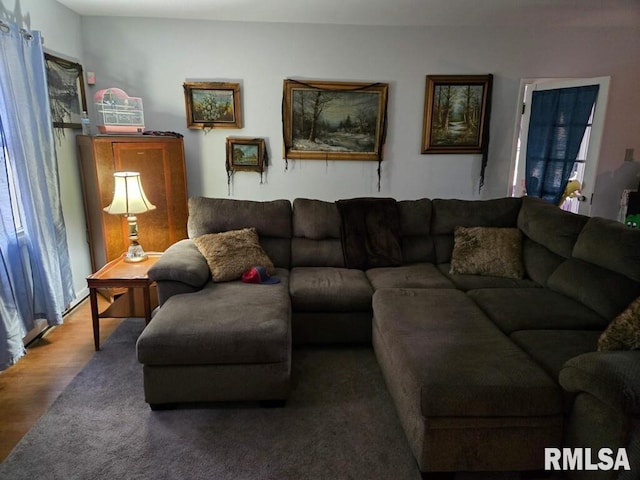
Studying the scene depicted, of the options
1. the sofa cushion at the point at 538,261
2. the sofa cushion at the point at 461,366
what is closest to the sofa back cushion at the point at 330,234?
the sofa cushion at the point at 538,261

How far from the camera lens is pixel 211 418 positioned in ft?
6.88

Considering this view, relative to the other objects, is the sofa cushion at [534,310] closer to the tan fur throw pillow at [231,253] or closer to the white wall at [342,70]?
the tan fur throw pillow at [231,253]

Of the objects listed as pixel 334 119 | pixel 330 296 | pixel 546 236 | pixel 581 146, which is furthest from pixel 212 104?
pixel 581 146

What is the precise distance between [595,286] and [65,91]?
417 centimetres

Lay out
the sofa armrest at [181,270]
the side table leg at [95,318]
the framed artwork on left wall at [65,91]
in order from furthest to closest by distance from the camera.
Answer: the framed artwork on left wall at [65,91]
the side table leg at [95,318]
the sofa armrest at [181,270]

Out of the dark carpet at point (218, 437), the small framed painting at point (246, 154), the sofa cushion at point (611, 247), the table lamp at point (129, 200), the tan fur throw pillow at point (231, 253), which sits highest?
the small framed painting at point (246, 154)

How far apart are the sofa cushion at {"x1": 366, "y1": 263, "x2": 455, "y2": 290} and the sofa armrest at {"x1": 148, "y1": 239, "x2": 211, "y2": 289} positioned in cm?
118

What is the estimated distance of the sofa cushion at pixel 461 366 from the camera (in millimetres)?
1623

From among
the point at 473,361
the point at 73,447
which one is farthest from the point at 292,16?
the point at 73,447

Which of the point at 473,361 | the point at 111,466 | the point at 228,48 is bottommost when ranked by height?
the point at 111,466

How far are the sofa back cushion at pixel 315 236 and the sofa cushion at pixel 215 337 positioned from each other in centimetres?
102

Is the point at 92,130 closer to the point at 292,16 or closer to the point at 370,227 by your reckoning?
the point at 292,16

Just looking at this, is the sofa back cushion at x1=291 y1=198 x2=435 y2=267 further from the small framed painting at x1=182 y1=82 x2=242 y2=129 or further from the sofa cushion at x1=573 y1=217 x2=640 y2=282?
the small framed painting at x1=182 y1=82 x2=242 y2=129

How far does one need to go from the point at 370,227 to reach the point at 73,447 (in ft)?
7.70
